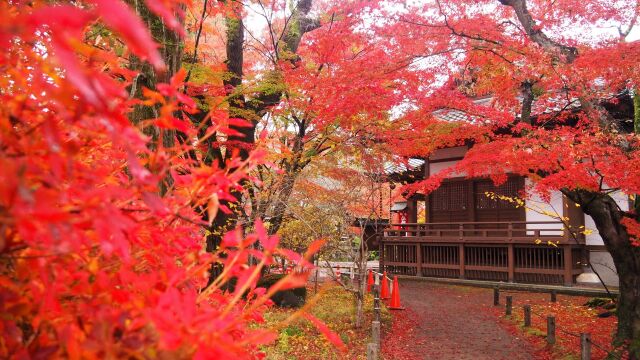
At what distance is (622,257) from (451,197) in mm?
9322

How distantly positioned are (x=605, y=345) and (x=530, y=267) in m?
6.06

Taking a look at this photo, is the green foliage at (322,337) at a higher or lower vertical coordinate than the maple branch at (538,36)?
lower

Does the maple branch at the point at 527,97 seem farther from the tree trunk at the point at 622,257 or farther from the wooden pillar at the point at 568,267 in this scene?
the wooden pillar at the point at 568,267

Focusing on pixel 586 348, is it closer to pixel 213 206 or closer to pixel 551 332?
pixel 551 332

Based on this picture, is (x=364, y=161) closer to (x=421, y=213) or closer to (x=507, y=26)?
(x=507, y=26)

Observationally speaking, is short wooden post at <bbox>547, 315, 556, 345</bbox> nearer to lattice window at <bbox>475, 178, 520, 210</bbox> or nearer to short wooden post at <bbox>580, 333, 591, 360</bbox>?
short wooden post at <bbox>580, 333, 591, 360</bbox>

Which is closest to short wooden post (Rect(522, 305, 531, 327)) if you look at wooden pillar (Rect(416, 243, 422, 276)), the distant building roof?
wooden pillar (Rect(416, 243, 422, 276))

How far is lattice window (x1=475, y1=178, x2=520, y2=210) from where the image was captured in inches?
548

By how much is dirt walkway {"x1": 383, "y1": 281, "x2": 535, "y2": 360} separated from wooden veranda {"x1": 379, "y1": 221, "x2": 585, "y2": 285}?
1.52 meters

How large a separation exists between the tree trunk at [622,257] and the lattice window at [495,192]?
7265mm

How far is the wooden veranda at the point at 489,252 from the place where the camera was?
1277 centimetres

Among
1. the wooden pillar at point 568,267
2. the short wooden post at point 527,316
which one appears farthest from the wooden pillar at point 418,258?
the short wooden post at point 527,316

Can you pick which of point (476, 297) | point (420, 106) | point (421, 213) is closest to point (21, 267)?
point (420, 106)

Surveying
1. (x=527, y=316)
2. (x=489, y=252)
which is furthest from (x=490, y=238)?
(x=527, y=316)
